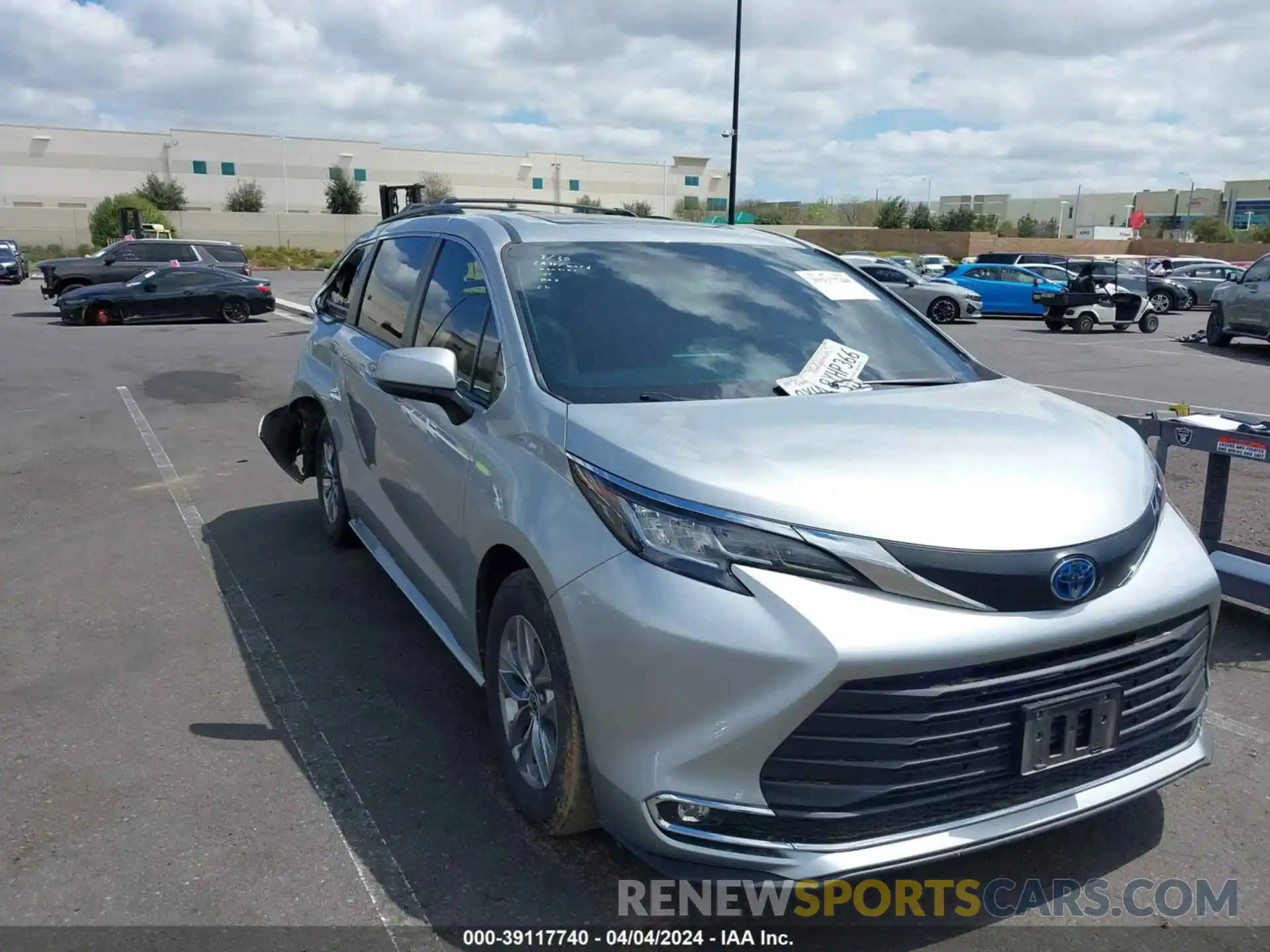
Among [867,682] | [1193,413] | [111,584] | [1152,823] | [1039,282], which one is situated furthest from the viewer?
[1039,282]

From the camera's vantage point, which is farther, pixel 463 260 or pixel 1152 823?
pixel 463 260

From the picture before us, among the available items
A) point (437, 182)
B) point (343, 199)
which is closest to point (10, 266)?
point (343, 199)

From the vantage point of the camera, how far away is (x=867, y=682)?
231cm

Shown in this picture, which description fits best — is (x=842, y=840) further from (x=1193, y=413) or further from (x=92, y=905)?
(x=1193, y=413)

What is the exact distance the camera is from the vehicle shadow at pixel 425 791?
2865 mm

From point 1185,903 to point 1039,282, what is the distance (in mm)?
26902

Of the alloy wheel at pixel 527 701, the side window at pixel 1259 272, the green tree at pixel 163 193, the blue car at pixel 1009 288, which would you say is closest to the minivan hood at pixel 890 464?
the alloy wheel at pixel 527 701

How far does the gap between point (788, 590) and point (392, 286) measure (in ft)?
10.2

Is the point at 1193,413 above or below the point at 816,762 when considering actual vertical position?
above

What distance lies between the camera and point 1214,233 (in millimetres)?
75312

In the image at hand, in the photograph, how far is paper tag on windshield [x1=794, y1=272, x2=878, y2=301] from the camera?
407 centimetres

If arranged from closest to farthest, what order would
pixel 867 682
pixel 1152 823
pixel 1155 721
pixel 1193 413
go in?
pixel 867 682
pixel 1155 721
pixel 1152 823
pixel 1193 413

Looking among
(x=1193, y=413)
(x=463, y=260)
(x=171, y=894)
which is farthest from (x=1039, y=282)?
(x=171, y=894)

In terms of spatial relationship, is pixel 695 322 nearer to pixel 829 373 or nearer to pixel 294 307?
pixel 829 373
